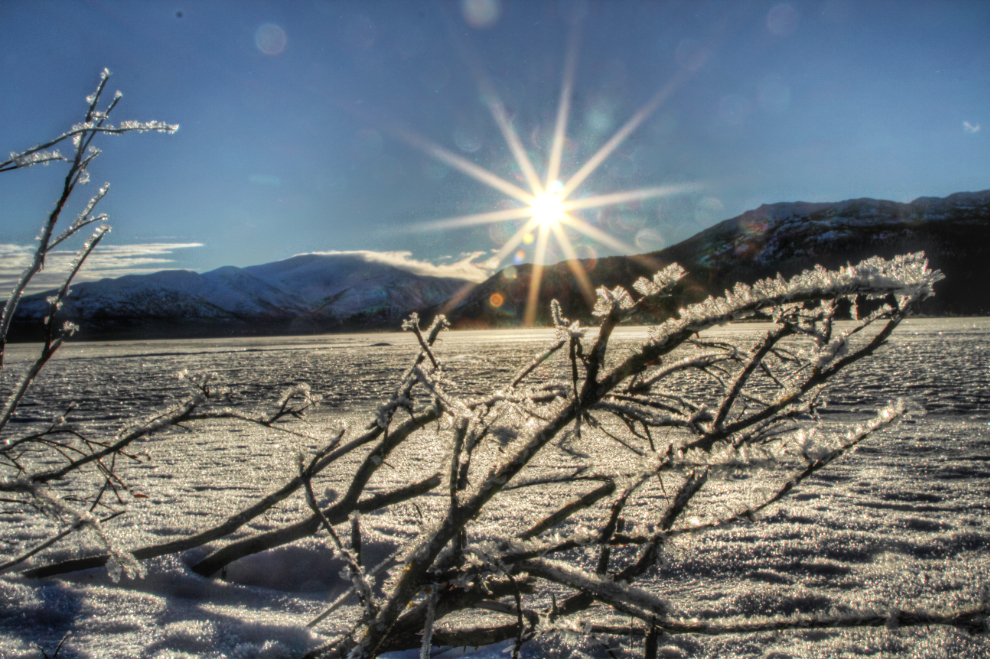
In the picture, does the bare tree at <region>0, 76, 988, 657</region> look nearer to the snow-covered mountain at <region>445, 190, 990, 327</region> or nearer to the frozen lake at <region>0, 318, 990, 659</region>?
the frozen lake at <region>0, 318, 990, 659</region>

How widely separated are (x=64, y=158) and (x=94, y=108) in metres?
0.14

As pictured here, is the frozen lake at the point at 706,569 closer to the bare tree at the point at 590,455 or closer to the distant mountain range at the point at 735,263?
the bare tree at the point at 590,455

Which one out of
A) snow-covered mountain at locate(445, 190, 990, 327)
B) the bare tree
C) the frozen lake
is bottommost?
the frozen lake

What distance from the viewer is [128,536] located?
2.69 metres

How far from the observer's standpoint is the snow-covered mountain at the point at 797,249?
113 metres

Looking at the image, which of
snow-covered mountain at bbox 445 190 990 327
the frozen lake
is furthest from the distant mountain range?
the frozen lake

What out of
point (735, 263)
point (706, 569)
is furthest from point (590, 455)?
point (735, 263)

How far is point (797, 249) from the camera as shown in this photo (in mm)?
150000

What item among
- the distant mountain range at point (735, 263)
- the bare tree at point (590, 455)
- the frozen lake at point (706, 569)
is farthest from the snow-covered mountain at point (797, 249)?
the bare tree at point (590, 455)

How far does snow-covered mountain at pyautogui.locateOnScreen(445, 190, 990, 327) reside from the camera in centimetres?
11319

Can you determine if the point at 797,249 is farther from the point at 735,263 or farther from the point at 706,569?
the point at 706,569

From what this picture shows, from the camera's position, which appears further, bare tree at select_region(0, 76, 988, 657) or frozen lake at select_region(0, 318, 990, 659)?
frozen lake at select_region(0, 318, 990, 659)

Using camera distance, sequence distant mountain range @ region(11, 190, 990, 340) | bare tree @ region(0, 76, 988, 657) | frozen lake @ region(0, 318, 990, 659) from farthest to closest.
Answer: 1. distant mountain range @ region(11, 190, 990, 340)
2. frozen lake @ region(0, 318, 990, 659)
3. bare tree @ region(0, 76, 988, 657)

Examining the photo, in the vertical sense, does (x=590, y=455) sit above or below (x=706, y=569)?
above
